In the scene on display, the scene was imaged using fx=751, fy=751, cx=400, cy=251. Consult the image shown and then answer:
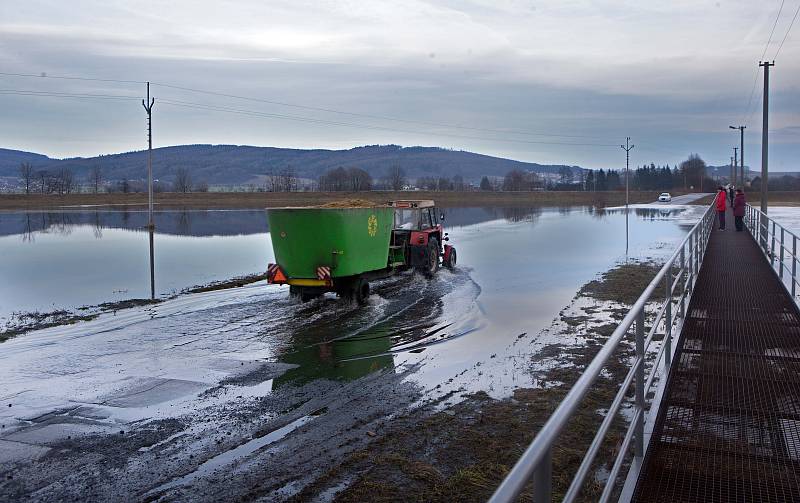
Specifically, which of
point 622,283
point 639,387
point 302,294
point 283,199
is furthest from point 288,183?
point 639,387

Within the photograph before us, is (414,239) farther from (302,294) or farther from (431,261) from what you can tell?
(302,294)

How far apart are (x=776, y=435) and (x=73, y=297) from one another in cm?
1626

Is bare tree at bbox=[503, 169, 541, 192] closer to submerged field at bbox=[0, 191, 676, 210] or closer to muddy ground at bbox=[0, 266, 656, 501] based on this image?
submerged field at bbox=[0, 191, 676, 210]

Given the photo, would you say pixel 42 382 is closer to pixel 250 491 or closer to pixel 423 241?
pixel 250 491

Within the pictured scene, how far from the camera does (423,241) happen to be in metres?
21.3

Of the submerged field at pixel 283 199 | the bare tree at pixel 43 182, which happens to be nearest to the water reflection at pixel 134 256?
the submerged field at pixel 283 199

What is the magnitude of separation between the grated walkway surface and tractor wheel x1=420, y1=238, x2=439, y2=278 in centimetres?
1034

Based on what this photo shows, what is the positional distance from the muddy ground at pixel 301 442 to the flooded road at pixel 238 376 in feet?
Answer: 0.09

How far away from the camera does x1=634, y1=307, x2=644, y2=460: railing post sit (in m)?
5.10

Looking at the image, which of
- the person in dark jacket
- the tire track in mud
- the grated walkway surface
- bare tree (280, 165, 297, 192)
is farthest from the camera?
bare tree (280, 165, 297, 192)

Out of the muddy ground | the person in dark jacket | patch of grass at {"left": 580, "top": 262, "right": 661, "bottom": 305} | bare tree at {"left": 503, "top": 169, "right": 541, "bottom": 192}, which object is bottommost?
the muddy ground

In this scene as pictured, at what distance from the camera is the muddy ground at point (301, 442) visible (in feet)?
20.6

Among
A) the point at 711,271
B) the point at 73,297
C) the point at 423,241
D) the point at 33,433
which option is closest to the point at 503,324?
the point at 711,271

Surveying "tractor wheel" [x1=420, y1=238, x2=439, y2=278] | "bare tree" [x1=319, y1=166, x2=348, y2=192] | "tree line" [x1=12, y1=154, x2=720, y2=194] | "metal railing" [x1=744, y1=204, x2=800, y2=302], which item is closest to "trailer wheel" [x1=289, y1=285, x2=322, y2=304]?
"tractor wheel" [x1=420, y1=238, x2=439, y2=278]
